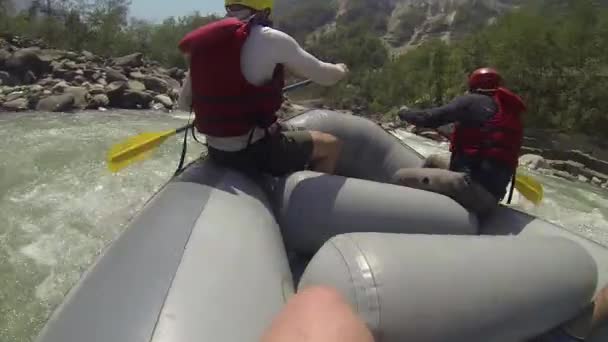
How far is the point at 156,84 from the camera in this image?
481 inches

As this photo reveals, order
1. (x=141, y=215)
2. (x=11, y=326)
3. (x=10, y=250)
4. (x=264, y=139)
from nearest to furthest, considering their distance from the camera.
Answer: (x=141, y=215) → (x=264, y=139) → (x=11, y=326) → (x=10, y=250)

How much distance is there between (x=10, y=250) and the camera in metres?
3.63

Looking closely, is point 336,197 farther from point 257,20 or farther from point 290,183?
point 257,20

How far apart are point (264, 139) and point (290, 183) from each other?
346 mm

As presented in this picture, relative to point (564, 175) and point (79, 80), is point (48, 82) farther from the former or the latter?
point (564, 175)

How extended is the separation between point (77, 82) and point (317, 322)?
1146 cm

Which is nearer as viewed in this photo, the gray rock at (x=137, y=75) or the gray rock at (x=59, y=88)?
the gray rock at (x=59, y=88)

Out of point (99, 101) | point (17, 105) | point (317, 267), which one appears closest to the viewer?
point (317, 267)

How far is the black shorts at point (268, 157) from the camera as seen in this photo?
2.66 m

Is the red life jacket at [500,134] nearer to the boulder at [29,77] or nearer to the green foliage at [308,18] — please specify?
the boulder at [29,77]

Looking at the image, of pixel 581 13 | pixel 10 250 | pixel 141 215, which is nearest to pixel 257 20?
pixel 141 215

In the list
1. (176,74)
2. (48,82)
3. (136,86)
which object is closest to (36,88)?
(48,82)

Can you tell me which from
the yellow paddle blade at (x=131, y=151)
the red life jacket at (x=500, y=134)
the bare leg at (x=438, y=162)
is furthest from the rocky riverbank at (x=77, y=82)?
the red life jacket at (x=500, y=134)

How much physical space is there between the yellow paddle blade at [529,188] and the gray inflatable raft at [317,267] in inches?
23.1
